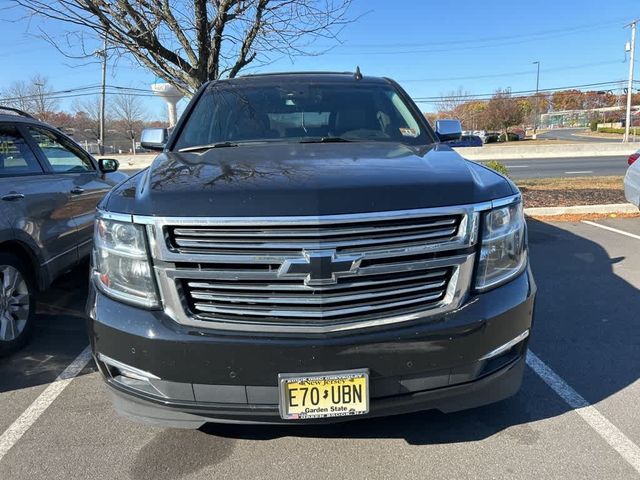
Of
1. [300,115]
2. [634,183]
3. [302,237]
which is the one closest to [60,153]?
[300,115]

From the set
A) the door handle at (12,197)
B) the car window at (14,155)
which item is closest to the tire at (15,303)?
the door handle at (12,197)

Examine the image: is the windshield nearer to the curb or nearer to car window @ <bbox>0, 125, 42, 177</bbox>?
car window @ <bbox>0, 125, 42, 177</bbox>

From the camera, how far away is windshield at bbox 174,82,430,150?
11.8 ft

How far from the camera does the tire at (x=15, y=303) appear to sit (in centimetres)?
384

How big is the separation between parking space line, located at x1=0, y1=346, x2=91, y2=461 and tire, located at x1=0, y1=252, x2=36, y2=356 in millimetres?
504

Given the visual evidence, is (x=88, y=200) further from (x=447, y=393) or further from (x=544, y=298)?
(x=544, y=298)

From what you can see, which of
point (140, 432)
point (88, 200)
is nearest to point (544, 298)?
point (140, 432)

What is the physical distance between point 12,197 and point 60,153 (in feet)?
4.20

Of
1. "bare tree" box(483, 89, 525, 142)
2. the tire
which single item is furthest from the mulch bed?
"bare tree" box(483, 89, 525, 142)

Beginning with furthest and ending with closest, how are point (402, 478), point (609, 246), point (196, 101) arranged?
point (609, 246)
point (196, 101)
point (402, 478)

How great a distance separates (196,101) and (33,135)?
1714 mm

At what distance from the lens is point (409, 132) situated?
12.1ft

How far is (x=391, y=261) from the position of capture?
7.24 ft

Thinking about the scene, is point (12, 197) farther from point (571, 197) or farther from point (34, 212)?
point (571, 197)
